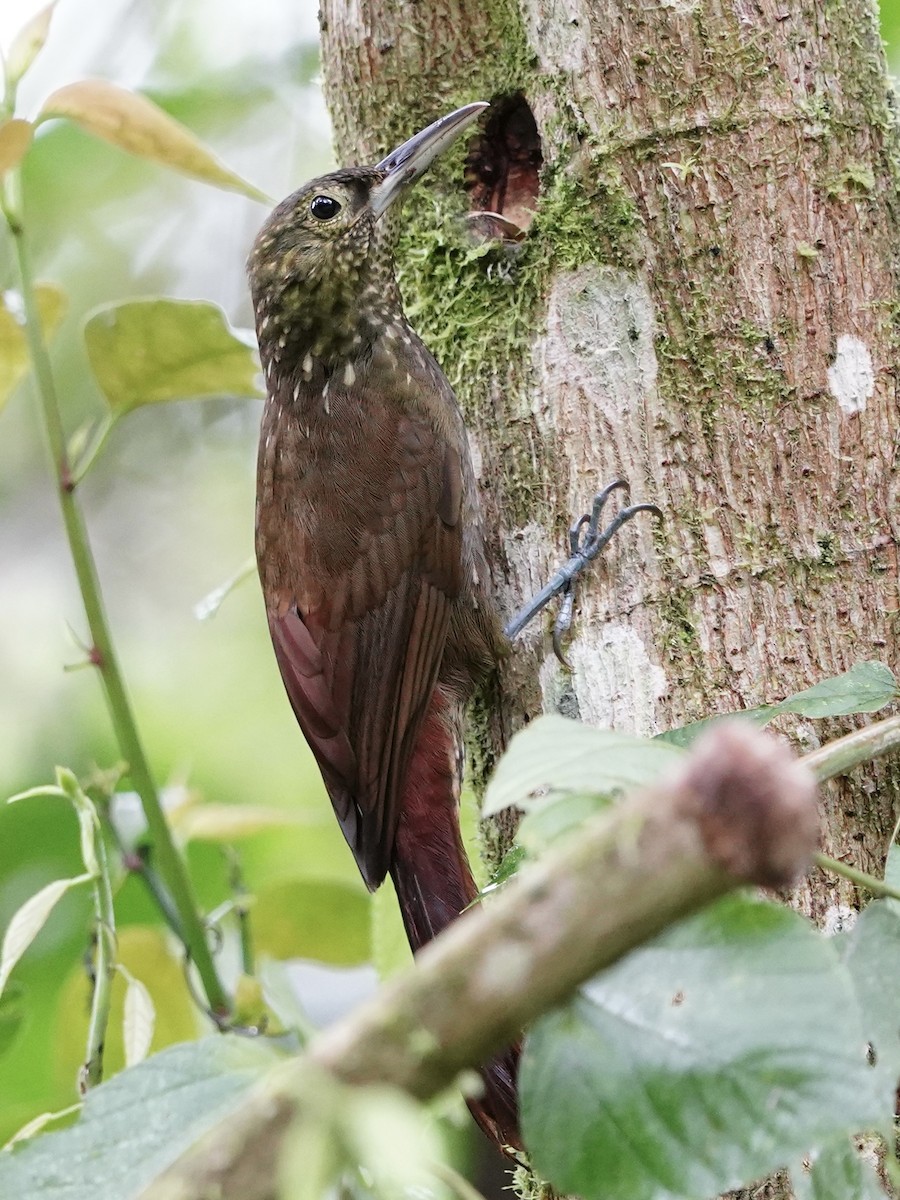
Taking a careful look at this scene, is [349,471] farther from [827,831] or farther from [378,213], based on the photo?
[827,831]

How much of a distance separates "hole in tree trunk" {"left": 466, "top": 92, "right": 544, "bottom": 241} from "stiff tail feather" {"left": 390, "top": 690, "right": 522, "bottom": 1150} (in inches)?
34.3

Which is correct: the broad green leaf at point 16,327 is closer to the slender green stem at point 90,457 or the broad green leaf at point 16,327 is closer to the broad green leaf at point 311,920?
the slender green stem at point 90,457

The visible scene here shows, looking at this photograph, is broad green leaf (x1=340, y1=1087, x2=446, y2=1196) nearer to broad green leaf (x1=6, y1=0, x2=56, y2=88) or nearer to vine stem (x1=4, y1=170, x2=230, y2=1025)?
vine stem (x1=4, y1=170, x2=230, y2=1025)

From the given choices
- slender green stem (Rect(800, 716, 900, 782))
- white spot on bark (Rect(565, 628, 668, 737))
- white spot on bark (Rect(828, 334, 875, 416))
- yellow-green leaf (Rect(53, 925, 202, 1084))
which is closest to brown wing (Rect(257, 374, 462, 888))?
yellow-green leaf (Rect(53, 925, 202, 1084))

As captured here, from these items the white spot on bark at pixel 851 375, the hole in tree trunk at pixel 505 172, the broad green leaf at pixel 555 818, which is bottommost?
the broad green leaf at pixel 555 818

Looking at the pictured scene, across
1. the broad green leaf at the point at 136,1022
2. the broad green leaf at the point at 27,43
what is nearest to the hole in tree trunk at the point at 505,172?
the broad green leaf at the point at 27,43

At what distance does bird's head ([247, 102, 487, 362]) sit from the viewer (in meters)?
2.88

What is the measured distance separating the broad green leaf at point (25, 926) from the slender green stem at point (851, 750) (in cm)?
105

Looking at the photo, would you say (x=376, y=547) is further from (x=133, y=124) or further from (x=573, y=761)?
(x=573, y=761)

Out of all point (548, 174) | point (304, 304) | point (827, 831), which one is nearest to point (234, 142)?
point (304, 304)

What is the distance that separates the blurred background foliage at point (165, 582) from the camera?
275cm

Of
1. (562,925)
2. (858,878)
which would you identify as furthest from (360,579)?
(562,925)

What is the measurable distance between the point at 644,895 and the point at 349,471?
2177mm

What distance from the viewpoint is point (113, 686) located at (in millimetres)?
2057
